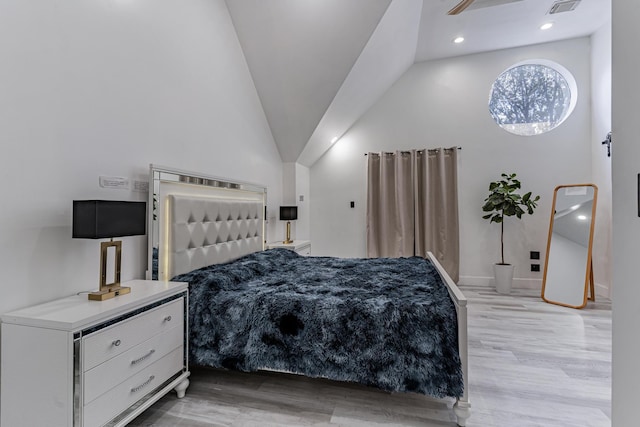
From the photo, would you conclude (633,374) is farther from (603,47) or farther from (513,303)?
(603,47)

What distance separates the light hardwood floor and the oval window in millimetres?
2973

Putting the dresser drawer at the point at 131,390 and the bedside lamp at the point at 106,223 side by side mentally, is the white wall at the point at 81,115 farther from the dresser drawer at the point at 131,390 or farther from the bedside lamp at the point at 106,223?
the dresser drawer at the point at 131,390

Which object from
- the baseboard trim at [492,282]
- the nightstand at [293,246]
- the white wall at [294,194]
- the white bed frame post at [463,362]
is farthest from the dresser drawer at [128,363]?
the baseboard trim at [492,282]

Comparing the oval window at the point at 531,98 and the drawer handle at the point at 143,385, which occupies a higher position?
the oval window at the point at 531,98

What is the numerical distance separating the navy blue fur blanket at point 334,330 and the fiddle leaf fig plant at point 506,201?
7.62 ft

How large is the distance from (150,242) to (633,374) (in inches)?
91.9

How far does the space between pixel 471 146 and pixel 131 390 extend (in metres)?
4.65

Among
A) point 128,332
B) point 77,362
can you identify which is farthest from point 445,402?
point 77,362

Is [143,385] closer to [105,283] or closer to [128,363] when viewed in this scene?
[128,363]

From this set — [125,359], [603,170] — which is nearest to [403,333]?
[125,359]

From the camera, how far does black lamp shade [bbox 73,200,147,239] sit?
4.73 feet

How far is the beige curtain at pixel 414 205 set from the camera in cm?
443

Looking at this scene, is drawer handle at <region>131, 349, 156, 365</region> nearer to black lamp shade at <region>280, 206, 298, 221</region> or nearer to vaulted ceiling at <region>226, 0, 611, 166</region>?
black lamp shade at <region>280, 206, 298, 221</region>

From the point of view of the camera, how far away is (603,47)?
368 cm
